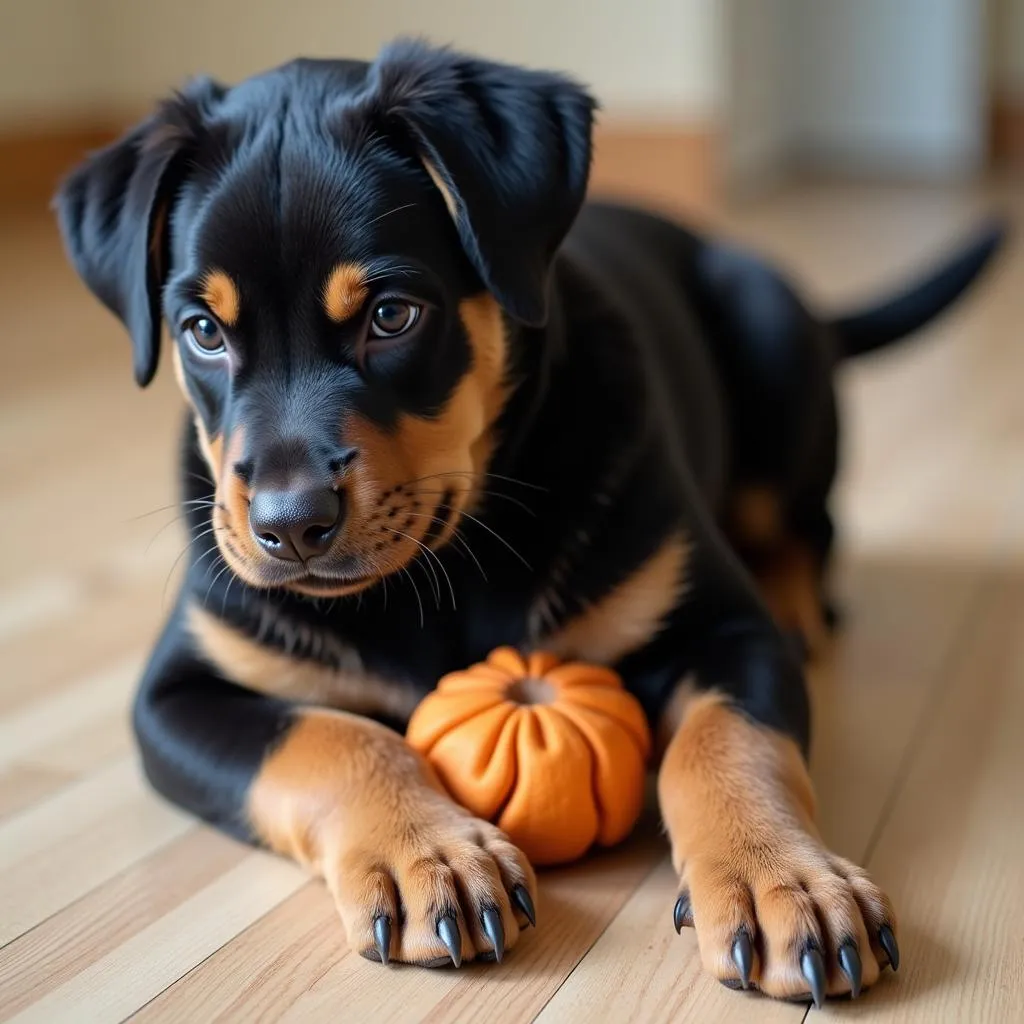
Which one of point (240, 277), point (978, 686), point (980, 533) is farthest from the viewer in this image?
point (980, 533)

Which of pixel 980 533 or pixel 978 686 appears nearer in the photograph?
pixel 978 686

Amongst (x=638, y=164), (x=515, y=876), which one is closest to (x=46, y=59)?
(x=638, y=164)

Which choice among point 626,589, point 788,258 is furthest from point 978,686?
point 788,258

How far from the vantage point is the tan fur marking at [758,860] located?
5.33ft

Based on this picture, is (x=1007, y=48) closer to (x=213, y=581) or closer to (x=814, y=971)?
(x=213, y=581)

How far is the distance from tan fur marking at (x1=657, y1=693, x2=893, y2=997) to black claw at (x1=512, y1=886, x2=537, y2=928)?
0.18 metres

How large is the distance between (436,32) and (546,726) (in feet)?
22.9

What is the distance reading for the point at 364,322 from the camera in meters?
1.96

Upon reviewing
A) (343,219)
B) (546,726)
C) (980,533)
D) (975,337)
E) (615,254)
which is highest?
(343,219)

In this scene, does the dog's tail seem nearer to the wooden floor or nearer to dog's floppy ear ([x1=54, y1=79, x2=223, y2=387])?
the wooden floor

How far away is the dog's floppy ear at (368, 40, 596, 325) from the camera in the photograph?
198 centimetres

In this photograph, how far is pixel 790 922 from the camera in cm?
162

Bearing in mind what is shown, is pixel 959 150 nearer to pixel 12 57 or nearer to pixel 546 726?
pixel 12 57

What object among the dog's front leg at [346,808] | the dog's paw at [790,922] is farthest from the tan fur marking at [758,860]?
the dog's front leg at [346,808]
